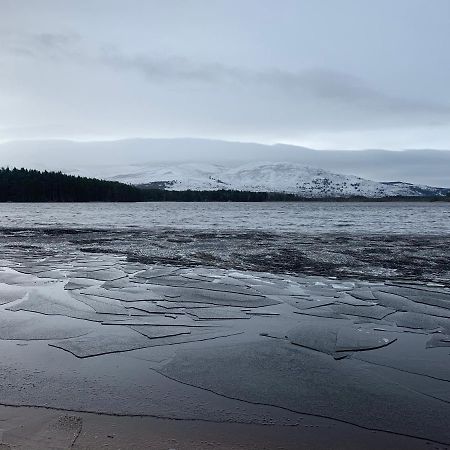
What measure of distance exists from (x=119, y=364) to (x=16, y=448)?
2.50 m

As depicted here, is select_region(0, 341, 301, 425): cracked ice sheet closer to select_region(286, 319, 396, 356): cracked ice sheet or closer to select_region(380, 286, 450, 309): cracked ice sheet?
select_region(286, 319, 396, 356): cracked ice sheet

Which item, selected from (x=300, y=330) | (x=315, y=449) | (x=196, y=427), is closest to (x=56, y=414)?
(x=196, y=427)

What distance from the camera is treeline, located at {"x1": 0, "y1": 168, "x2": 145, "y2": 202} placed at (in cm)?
12338

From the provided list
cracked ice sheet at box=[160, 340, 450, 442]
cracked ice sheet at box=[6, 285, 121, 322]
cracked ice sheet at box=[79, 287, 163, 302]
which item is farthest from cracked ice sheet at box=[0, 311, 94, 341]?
cracked ice sheet at box=[160, 340, 450, 442]

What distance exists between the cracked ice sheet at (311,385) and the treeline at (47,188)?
127m

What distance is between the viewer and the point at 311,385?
627cm

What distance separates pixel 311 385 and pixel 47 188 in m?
129

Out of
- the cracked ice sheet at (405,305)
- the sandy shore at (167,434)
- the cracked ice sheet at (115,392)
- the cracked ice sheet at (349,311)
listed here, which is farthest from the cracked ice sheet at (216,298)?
the sandy shore at (167,434)

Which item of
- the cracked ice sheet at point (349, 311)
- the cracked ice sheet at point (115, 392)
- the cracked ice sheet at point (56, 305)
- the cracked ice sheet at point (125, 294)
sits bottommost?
the cracked ice sheet at point (115, 392)

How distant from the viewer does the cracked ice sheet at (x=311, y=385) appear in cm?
535

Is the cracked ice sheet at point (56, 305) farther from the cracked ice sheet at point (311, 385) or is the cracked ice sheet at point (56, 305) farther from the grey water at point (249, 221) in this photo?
the grey water at point (249, 221)

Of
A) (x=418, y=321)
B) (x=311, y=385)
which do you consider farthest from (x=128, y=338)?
(x=418, y=321)

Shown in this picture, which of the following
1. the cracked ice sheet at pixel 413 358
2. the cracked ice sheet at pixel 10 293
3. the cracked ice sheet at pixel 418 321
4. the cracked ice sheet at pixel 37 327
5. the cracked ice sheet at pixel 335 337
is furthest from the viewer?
the cracked ice sheet at pixel 10 293

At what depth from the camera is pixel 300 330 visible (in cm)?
882
